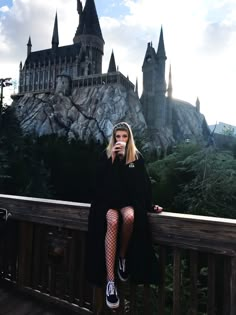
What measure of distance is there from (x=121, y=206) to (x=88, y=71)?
67.6 metres

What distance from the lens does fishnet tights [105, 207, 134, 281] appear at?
2312mm

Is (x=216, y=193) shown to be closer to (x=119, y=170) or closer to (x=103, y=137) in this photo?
(x=119, y=170)

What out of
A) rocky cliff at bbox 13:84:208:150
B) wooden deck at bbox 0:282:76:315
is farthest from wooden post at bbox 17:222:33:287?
rocky cliff at bbox 13:84:208:150

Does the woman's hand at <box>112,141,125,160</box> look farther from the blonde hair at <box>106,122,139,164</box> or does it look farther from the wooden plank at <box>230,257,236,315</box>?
the wooden plank at <box>230,257,236,315</box>

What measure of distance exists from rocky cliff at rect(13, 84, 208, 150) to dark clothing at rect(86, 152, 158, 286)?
52740 mm

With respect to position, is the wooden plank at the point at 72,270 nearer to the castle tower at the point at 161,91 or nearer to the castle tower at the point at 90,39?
the castle tower at the point at 161,91

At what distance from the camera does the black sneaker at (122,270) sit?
237 centimetres

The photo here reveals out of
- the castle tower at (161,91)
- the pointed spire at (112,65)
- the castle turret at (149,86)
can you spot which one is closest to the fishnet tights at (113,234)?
the castle tower at (161,91)

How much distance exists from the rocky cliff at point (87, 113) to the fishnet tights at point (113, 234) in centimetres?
5291

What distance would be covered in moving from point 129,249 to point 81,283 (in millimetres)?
744

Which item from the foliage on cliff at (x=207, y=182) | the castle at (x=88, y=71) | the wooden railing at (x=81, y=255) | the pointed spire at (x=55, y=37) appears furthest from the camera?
the pointed spire at (x=55, y=37)

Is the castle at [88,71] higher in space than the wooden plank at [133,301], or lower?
higher

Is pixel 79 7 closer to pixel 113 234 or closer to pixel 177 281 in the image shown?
pixel 113 234

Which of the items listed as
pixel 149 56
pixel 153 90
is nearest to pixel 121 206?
pixel 153 90
